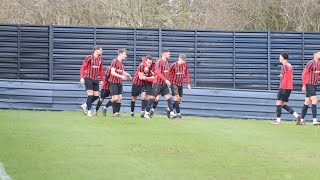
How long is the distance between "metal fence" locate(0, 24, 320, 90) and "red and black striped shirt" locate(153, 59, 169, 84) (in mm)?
5451

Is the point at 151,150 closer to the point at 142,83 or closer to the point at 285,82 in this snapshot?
the point at 285,82

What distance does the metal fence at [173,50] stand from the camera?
28734 millimetres

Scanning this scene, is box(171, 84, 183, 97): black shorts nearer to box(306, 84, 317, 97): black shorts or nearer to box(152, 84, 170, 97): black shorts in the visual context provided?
box(152, 84, 170, 97): black shorts

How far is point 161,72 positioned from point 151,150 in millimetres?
9292

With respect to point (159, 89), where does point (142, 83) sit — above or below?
above

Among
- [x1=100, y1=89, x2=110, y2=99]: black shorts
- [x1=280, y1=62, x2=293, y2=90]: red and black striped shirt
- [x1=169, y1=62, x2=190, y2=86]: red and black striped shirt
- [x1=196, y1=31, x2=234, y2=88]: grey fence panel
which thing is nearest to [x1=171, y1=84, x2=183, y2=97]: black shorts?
[x1=169, y1=62, x2=190, y2=86]: red and black striped shirt

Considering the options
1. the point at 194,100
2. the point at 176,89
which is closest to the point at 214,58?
the point at 194,100

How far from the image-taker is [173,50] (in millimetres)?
29328

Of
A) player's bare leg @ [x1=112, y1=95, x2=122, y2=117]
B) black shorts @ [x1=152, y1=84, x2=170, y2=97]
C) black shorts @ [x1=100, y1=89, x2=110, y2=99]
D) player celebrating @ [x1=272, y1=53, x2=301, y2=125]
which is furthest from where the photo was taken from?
black shorts @ [x1=100, y1=89, x2=110, y2=99]

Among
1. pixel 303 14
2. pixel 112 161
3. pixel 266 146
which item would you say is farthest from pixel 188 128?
pixel 303 14

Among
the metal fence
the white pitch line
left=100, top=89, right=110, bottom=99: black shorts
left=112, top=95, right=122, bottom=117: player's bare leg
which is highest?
the metal fence

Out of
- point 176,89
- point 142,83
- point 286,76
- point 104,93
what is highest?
point 286,76

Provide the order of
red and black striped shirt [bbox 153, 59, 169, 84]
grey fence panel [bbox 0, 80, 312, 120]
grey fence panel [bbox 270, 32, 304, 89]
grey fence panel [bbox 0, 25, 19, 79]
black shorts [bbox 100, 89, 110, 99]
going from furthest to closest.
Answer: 1. grey fence panel [bbox 270, 32, 304, 89]
2. grey fence panel [bbox 0, 25, 19, 79]
3. grey fence panel [bbox 0, 80, 312, 120]
4. black shorts [bbox 100, 89, 110, 99]
5. red and black striped shirt [bbox 153, 59, 169, 84]

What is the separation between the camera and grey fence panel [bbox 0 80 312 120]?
86.8 feet
